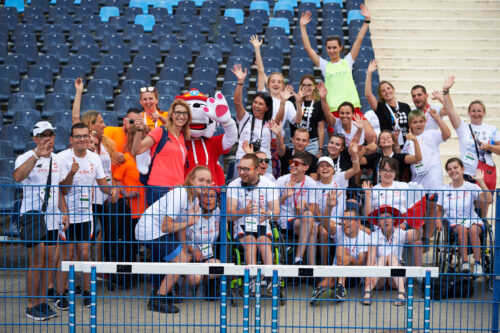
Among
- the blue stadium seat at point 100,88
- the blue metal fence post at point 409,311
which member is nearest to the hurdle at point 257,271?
the blue metal fence post at point 409,311

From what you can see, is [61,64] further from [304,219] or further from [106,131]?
[304,219]

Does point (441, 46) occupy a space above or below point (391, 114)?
above

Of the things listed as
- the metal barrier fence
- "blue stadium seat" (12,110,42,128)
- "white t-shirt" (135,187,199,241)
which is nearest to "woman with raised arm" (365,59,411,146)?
the metal barrier fence

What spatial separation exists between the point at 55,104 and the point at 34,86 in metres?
0.82

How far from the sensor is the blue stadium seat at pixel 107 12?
45.7ft

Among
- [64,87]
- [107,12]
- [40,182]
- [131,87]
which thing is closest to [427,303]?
[40,182]

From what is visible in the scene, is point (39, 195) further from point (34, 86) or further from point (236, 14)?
point (236, 14)

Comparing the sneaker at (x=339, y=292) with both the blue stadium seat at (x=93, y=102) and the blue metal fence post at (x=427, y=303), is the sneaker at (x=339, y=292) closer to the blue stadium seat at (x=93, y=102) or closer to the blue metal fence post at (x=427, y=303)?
the blue metal fence post at (x=427, y=303)

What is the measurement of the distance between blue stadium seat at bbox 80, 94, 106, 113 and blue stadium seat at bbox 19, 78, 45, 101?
1056 mm

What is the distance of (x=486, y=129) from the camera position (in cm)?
753

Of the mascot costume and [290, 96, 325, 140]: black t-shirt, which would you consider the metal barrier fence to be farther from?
[290, 96, 325, 140]: black t-shirt

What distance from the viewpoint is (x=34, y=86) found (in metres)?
10.8

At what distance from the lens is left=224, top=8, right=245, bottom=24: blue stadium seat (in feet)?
43.8

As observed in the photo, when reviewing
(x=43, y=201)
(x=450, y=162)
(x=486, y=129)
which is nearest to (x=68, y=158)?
(x=43, y=201)
